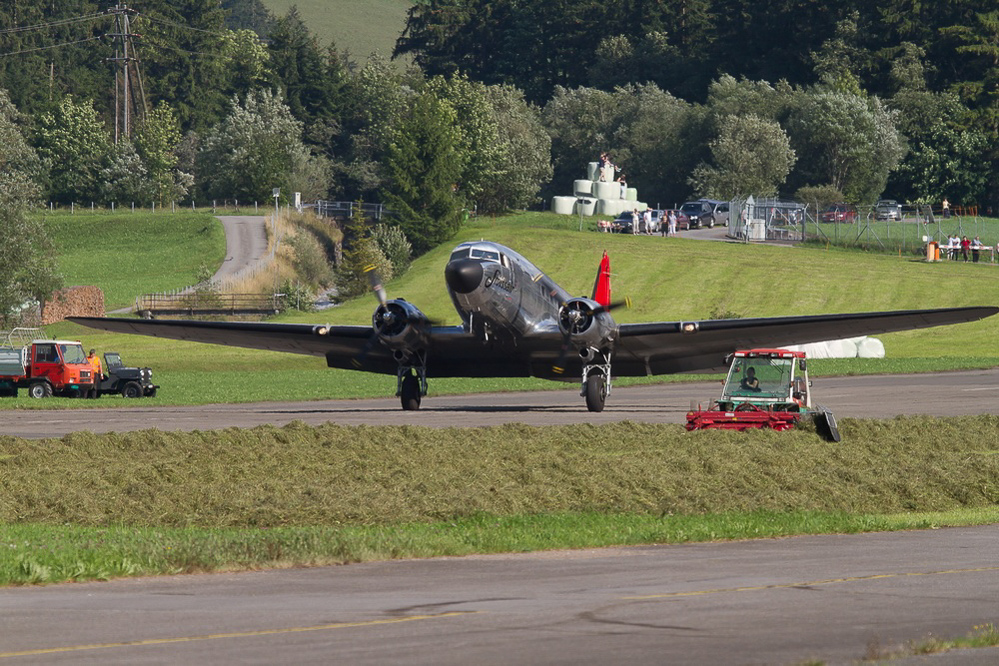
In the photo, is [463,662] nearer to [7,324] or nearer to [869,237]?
[7,324]

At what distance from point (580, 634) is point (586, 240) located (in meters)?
96.9

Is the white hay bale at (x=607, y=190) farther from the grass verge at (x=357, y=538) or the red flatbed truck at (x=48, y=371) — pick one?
the grass verge at (x=357, y=538)

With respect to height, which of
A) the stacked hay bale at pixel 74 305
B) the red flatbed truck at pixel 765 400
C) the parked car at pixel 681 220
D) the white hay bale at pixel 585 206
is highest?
the white hay bale at pixel 585 206

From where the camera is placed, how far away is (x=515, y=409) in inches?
1650

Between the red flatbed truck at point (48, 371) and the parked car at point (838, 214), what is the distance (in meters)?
74.1

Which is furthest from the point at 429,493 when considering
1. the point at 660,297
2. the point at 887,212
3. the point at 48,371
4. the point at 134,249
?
the point at 134,249

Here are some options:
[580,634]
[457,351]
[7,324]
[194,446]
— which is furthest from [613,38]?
[580,634]

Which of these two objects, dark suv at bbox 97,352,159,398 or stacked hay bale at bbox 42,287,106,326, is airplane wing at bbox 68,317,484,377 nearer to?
dark suv at bbox 97,352,159,398

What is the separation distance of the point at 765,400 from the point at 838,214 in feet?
283

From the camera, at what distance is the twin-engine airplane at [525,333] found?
3831cm

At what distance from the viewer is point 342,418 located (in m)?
38.1

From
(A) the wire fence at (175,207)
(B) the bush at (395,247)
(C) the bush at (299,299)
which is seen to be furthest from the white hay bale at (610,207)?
(C) the bush at (299,299)

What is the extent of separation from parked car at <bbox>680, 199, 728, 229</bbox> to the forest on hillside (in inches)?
405

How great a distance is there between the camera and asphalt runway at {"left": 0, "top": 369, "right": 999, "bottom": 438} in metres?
36.2
